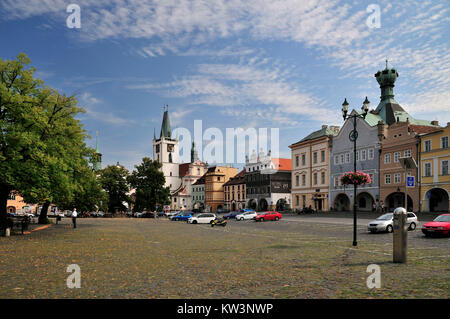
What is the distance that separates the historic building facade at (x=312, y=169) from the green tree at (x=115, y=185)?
37.4 metres

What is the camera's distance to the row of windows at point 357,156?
198ft

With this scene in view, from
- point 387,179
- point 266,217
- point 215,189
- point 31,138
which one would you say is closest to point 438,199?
point 387,179

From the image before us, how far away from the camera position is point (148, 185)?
277 ft

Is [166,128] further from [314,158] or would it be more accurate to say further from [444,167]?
[444,167]

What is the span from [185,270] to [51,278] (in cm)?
385

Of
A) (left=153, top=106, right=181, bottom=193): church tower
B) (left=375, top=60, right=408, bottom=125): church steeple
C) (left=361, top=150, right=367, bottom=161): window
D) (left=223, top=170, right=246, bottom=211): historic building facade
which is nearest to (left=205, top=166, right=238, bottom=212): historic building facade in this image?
(left=223, top=170, right=246, bottom=211): historic building facade

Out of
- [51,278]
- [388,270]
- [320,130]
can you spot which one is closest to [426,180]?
[320,130]

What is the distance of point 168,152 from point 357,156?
10879 cm

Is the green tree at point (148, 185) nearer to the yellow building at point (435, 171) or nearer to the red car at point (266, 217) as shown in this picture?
the red car at point (266, 217)

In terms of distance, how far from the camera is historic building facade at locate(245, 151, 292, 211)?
92781 millimetres

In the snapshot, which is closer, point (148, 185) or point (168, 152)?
point (148, 185)

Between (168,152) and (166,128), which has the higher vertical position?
(166,128)

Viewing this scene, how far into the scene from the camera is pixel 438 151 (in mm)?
47812

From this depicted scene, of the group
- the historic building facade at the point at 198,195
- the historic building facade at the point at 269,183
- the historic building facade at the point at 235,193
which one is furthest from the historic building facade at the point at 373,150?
the historic building facade at the point at 198,195
